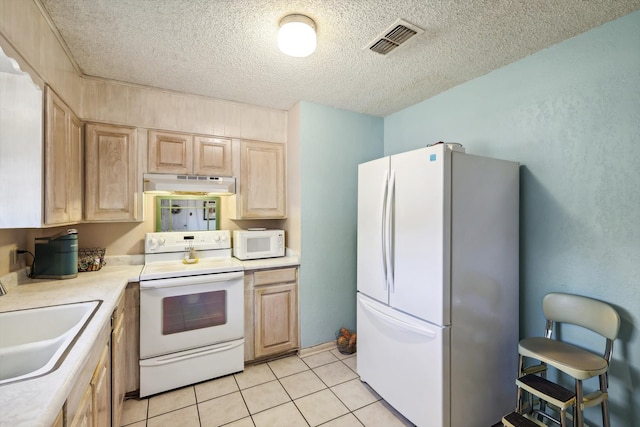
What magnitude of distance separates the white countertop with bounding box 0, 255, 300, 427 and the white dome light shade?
5.59 feet

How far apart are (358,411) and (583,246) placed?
71.4 inches

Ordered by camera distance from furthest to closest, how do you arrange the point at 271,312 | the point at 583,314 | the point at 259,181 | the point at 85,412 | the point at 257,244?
the point at 259,181 < the point at 257,244 < the point at 271,312 < the point at 583,314 < the point at 85,412

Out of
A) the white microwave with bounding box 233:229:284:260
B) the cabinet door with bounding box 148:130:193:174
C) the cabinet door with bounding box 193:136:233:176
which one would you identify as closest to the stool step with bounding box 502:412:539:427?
the white microwave with bounding box 233:229:284:260

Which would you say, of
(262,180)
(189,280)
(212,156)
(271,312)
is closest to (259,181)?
(262,180)

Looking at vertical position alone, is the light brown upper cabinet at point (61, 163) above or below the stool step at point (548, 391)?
above

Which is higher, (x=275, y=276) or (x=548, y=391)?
(x=275, y=276)

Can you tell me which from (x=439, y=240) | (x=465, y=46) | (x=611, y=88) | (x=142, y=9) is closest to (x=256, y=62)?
(x=142, y=9)

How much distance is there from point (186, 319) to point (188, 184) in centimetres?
113

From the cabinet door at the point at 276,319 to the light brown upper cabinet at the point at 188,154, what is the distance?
4.03 feet

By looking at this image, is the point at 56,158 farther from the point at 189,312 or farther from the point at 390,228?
the point at 390,228

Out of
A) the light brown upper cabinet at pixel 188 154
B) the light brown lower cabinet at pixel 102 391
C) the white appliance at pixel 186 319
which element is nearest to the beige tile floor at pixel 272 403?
the white appliance at pixel 186 319

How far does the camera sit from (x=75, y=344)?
3.59 feet

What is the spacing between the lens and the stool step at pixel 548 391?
143 cm

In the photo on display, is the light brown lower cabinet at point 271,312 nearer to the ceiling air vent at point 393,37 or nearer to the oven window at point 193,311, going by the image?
the oven window at point 193,311
